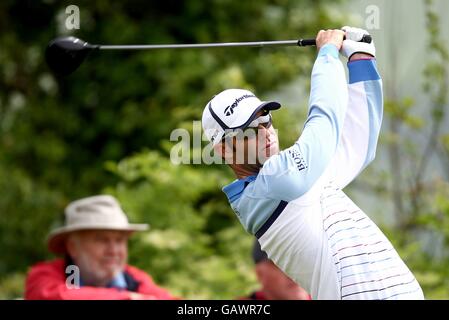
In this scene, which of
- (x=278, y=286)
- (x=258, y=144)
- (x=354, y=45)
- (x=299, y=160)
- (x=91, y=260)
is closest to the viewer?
(x=299, y=160)

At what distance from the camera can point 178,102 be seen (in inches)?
308

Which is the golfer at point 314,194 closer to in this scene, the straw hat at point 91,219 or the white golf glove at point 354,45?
the white golf glove at point 354,45

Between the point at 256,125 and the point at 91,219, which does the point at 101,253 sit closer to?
the point at 91,219

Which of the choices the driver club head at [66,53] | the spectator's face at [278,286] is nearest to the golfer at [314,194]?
the driver club head at [66,53]

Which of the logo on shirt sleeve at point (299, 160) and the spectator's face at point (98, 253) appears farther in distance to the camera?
the spectator's face at point (98, 253)

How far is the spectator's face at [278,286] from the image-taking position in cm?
500

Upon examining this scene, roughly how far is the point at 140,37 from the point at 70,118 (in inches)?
31.6

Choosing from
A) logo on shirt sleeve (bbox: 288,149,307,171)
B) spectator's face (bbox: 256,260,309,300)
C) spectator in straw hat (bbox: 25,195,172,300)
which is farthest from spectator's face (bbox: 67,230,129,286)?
logo on shirt sleeve (bbox: 288,149,307,171)

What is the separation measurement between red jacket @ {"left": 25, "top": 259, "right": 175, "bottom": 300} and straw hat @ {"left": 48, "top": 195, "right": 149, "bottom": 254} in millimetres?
237

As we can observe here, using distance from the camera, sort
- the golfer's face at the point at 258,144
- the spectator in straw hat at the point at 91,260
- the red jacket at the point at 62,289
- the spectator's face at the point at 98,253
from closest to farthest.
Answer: the golfer's face at the point at 258,144
the red jacket at the point at 62,289
the spectator in straw hat at the point at 91,260
the spectator's face at the point at 98,253

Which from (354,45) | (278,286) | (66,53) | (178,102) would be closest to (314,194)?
(354,45)

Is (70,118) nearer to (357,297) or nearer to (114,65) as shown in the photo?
(114,65)

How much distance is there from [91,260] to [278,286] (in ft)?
Answer: 2.90
